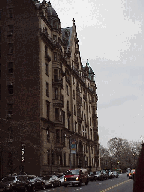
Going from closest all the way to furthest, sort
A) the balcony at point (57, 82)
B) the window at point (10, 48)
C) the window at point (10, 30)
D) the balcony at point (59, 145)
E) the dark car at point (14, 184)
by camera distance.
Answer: the dark car at point (14, 184)
the window at point (10, 48)
the window at point (10, 30)
the balcony at point (59, 145)
the balcony at point (57, 82)

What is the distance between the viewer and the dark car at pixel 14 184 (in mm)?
26383

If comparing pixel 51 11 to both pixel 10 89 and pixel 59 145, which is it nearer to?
pixel 10 89

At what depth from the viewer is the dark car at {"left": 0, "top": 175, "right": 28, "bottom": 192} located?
26383 millimetres

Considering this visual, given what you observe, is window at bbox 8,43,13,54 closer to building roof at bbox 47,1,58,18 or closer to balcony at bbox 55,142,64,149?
building roof at bbox 47,1,58,18

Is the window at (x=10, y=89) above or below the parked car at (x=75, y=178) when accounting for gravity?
above

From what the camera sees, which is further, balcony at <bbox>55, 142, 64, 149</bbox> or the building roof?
the building roof

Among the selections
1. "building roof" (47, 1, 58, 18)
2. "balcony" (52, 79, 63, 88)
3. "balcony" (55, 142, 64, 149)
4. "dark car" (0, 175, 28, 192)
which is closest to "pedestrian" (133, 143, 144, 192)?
"dark car" (0, 175, 28, 192)

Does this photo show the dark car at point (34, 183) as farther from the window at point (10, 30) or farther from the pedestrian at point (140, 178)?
the window at point (10, 30)

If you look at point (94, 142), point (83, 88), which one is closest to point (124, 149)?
point (94, 142)

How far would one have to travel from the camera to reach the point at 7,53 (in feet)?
169

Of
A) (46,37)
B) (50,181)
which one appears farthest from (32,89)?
(50,181)

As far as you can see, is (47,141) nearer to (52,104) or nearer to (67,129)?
(52,104)

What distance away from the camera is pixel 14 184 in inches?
1056

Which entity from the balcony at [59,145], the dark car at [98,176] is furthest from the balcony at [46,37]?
the dark car at [98,176]
